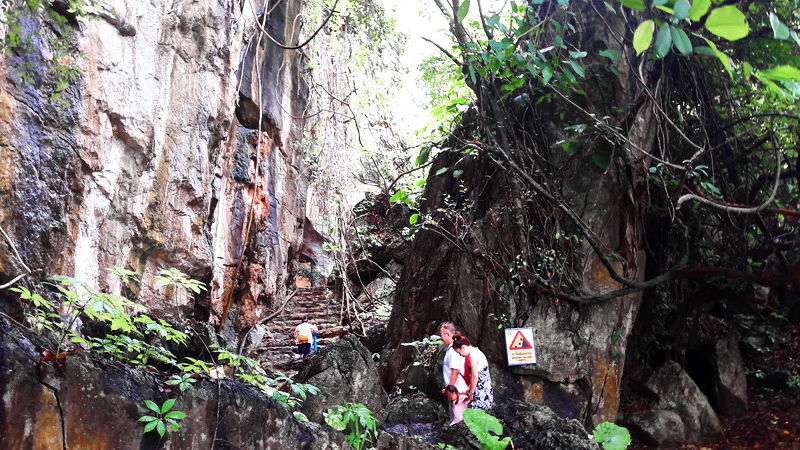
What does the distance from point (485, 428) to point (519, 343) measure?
Answer: 272 centimetres

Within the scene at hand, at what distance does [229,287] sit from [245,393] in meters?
6.43

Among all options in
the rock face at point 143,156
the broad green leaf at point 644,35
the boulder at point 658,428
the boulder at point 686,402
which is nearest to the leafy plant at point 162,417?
the rock face at point 143,156

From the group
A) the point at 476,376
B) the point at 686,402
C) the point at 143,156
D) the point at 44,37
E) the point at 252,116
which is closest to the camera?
the point at 44,37

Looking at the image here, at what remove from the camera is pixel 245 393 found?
2926mm

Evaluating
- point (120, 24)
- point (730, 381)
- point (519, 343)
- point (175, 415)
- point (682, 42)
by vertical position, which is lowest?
point (730, 381)

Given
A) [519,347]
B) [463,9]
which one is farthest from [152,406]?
[519,347]

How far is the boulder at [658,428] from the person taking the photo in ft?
20.9

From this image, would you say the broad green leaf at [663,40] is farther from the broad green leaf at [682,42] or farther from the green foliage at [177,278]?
the green foliage at [177,278]

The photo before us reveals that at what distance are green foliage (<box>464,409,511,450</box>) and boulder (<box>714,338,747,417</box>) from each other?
5120 mm

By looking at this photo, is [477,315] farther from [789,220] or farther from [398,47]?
[398,47]

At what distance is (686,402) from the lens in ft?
22.5

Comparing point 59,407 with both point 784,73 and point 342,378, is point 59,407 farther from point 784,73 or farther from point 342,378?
point 784,73

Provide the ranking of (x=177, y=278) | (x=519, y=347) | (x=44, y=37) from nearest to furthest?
(x=177, y=278)
(x=44, y=37)
(x=519, y=347)

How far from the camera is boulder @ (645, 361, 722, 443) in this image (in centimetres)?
667
